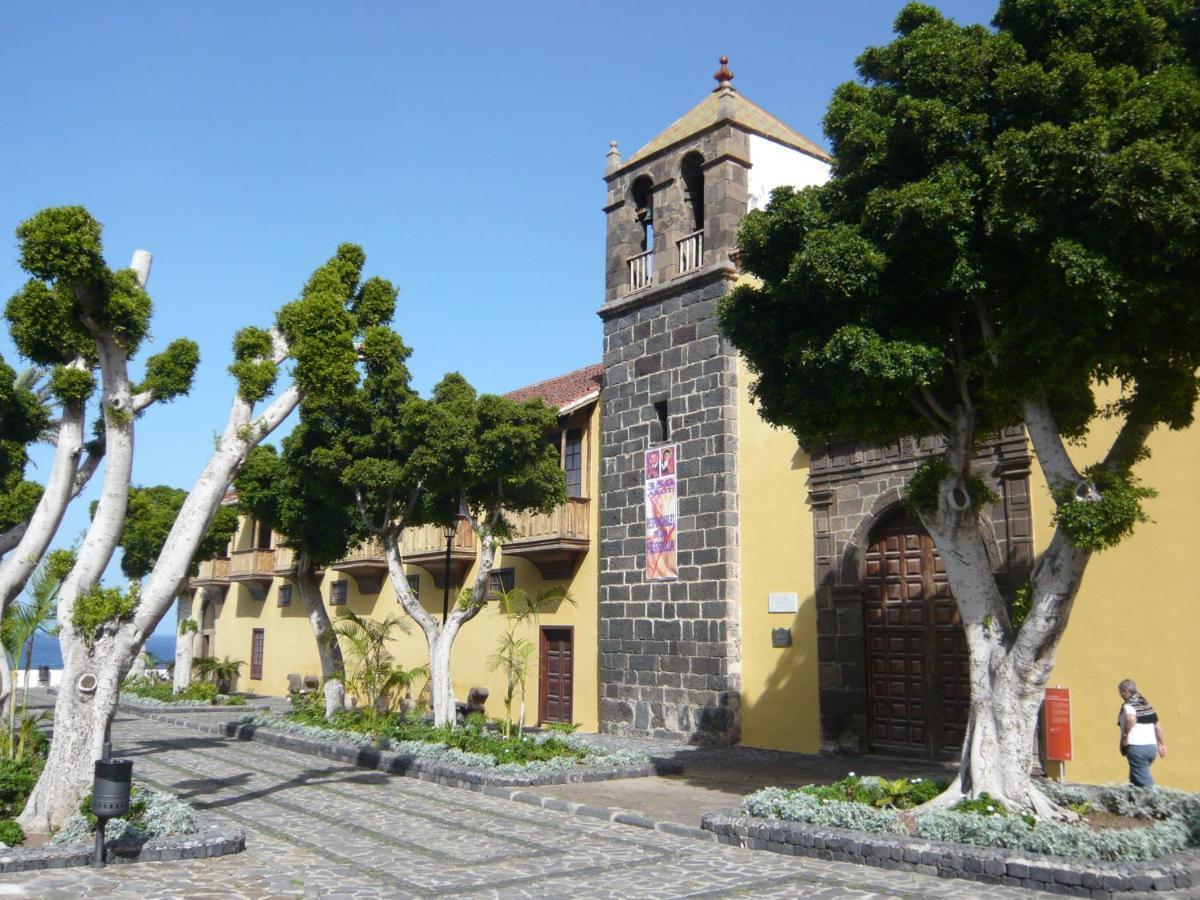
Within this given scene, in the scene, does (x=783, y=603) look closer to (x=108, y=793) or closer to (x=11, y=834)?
(x=108, y=793)

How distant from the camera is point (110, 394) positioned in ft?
32.2

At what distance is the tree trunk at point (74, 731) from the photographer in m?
8.95

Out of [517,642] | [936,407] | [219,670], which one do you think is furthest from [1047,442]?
[219,670]

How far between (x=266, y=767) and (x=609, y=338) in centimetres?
927

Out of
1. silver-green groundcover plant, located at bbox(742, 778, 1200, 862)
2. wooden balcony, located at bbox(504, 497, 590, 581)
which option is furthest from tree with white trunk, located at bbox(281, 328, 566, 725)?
silver-green groundcover plant, located at bbox(742, 778, 1200, 862)

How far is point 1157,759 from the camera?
11492 millimetres

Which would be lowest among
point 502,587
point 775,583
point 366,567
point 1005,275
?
point 775,583

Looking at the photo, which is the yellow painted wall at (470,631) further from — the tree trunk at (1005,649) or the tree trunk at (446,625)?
the tree trunk at (1005,649)

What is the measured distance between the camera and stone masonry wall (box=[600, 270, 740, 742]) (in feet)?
55.0

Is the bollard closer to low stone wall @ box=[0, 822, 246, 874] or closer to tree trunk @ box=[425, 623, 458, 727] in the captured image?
low stone wall @ box=[0, 822, 246, 874]

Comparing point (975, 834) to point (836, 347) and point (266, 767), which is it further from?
point (266, 767)

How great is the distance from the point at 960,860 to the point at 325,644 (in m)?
12.9

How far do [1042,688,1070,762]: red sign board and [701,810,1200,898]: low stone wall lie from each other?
4186 millimetres

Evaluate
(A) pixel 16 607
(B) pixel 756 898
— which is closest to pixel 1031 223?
(B) pixel 756 898
